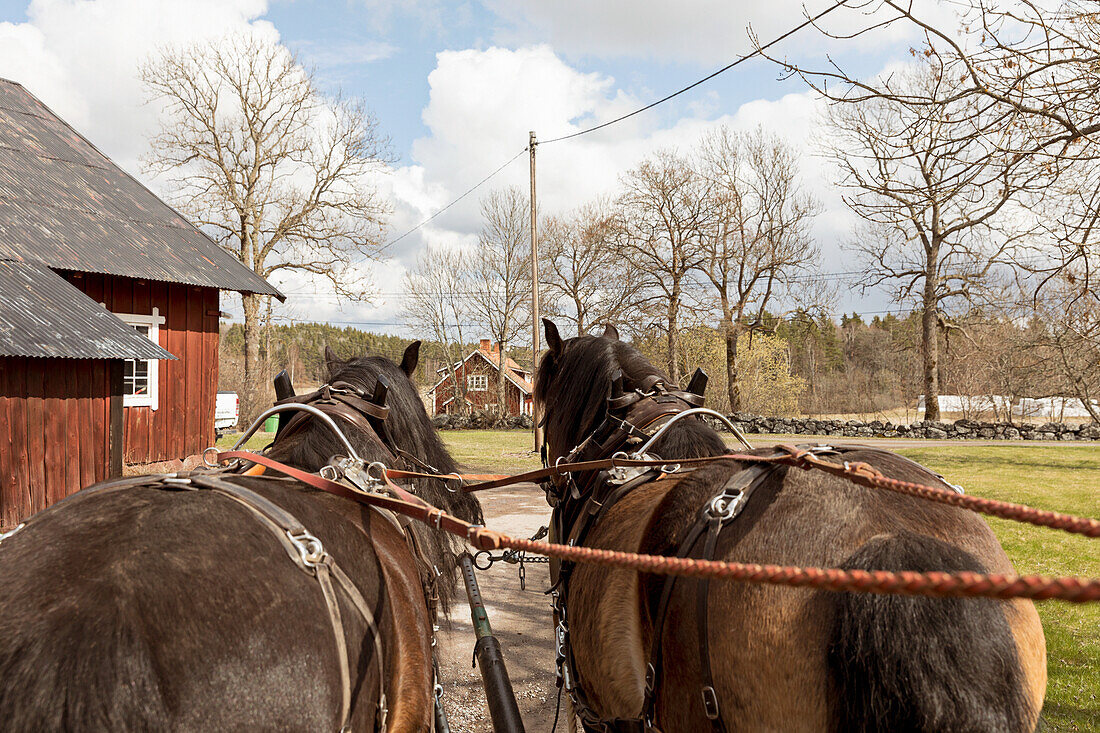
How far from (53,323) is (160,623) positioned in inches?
322

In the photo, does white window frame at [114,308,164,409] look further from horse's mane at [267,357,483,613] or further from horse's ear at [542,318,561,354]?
horse's ear at [542,318,561,354]

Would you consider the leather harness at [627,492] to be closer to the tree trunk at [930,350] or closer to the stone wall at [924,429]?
the stone wall at [924,429]

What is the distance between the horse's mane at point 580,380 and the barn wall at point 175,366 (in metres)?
10.3

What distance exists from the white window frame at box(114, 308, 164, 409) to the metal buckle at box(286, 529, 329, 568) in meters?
12.8

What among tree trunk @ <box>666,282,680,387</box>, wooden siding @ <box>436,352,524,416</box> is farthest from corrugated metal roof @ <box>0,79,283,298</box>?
wooden siding @ <box>436,352,524,416</box>

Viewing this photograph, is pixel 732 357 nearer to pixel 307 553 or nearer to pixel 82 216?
pixel 82 216

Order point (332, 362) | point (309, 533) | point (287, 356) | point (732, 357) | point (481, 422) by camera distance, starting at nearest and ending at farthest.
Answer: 1. point (309, 533)
2. point (332, 362)
3. point (732, 357)
4. point (481, 422)
5. point (287, 356)

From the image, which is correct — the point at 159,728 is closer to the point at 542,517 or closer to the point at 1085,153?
the point at 1085,153

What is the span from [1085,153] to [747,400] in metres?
28.5

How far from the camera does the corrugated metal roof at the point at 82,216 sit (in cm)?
1034

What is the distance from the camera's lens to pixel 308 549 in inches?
61.4

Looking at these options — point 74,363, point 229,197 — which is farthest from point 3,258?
point 229,197

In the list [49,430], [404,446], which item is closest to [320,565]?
[404,446]

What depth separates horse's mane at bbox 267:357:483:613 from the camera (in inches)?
97.0
